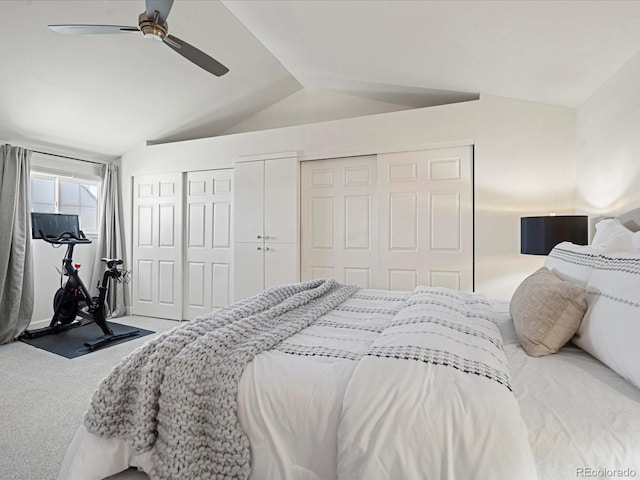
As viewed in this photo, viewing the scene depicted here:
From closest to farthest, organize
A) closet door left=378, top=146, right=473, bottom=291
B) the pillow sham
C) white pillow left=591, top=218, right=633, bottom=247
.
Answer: the pillow sham → white pillow left=591, top=218, right=633, bottom=247 → closet door left=378, top=146, right=473, bottom=291

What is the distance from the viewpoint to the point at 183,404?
3.65 ft

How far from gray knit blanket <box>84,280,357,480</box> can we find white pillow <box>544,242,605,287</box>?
4.47ft

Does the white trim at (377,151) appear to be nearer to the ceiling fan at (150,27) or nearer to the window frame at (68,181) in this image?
the ceiling fan at (150,27)

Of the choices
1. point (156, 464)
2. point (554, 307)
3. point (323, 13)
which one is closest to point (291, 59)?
point (323, 13)

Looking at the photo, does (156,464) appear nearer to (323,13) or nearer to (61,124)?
(323,13)

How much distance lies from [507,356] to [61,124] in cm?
469

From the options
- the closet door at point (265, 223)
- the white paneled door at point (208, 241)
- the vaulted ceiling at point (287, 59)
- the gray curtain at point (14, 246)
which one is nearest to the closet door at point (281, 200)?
the closet door at point (265, 223)

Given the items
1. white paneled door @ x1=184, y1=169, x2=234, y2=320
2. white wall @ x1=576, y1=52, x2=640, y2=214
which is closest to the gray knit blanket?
white wall @ x1=576, y1=52, x2=640, y2=214

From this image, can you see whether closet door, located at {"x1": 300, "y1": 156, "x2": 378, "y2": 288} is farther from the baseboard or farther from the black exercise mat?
the baseboard

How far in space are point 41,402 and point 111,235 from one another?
2876 mm

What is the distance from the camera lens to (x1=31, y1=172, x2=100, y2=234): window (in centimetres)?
416

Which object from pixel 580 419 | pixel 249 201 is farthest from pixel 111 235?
pixel 580 419

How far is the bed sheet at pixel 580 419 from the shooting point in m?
0.83

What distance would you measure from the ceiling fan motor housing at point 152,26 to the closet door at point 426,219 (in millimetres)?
2245
